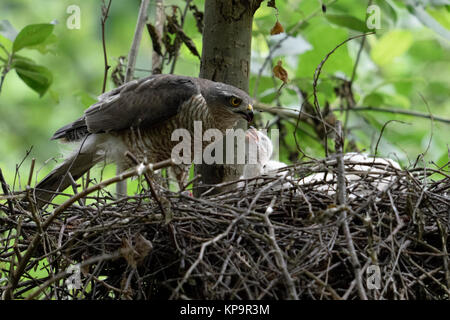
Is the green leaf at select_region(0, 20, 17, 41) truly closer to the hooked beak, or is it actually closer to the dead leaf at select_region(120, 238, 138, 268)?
the hooked beak

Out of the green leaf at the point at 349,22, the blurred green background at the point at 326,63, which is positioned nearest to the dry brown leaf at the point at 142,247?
the blurred green background at the point at 326,63

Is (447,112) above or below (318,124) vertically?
above

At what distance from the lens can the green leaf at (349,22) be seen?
3.89m

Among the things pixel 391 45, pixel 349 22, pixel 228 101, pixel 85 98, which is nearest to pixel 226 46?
pixel 228 101

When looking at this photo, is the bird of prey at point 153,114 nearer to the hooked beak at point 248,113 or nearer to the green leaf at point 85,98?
the hooked beak at point 248,113

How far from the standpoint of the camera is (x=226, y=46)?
322 cm

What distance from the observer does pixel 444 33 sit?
3682 mm

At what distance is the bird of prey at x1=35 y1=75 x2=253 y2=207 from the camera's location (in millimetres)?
3352

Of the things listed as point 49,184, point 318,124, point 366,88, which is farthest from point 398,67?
point 49,184

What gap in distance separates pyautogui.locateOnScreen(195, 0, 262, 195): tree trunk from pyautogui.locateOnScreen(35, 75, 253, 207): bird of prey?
10 centimetres

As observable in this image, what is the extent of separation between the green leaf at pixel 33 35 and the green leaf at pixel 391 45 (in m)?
2.79
